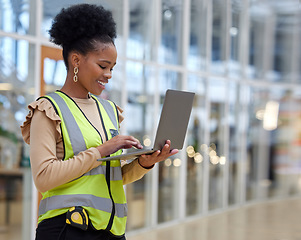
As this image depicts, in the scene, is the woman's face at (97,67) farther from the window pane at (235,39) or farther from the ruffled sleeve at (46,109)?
the window pane at (235,39)

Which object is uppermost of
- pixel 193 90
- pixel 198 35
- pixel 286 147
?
pixel 198 35

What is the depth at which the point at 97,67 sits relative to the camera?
1.72 metres

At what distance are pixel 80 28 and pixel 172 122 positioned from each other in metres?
0.44

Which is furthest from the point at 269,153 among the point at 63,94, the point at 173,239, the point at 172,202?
the point at 63,94

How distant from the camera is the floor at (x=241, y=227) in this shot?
6578 millimetres

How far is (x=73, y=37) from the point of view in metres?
1.74

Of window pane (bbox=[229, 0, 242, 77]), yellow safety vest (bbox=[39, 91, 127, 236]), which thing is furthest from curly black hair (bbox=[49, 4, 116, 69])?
window pane (bbox=[229, 0, 242, 77])

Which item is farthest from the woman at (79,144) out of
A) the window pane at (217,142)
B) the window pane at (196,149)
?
the window pane at (217,142)

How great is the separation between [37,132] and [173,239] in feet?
16.4

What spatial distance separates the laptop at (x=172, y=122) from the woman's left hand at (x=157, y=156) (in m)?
0.02

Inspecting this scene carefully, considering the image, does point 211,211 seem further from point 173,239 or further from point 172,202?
point 173,239

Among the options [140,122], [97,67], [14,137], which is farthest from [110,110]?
[140,122]

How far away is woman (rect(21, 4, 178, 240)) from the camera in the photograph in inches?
64.2

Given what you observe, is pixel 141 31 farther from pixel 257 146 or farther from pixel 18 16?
pixel 257 146
